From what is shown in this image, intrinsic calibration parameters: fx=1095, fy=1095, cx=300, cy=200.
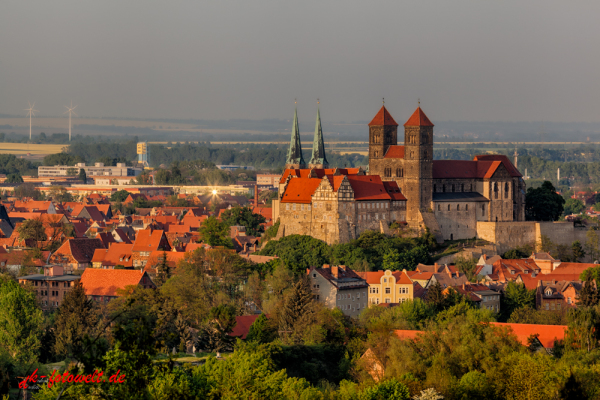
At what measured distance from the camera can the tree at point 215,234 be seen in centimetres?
7456

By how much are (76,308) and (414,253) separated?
24340mm

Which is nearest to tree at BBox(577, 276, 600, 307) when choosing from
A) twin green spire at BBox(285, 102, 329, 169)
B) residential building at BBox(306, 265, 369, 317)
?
residential building at BBox(306, 265, 369, 317)

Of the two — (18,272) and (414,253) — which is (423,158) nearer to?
(414,253)

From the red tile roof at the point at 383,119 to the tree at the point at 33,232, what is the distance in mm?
26236

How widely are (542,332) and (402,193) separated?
25050mm

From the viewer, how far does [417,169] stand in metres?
69.7

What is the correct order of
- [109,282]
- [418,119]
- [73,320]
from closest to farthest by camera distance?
[73,320]
[109,282]
[418,119]

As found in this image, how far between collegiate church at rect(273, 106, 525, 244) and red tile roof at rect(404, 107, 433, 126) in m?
0.05

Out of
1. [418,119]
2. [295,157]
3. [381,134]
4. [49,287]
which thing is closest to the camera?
[49,287]

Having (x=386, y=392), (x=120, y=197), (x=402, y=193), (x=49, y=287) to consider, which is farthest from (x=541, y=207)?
(x=120, y=197)

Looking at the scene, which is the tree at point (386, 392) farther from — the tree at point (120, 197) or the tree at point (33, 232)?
the tree at point (120, 197)

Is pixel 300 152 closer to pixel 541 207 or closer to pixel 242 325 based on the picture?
pixel 541 207

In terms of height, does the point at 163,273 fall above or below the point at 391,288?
above

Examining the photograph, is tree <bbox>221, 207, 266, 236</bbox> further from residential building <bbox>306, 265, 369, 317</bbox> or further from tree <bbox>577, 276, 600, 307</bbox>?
tree <bbox>577, 276, 600, 307</bbox>
